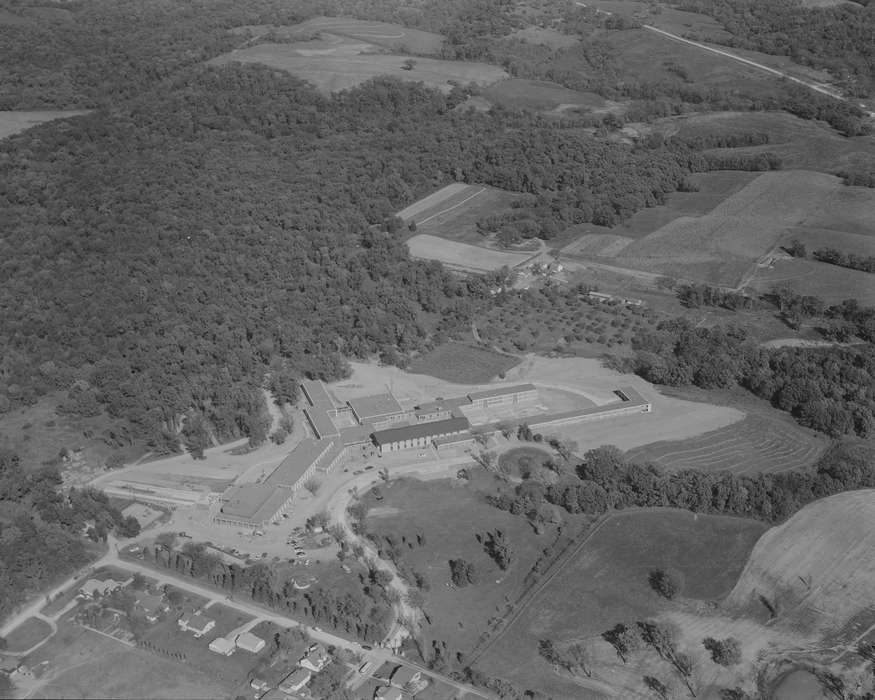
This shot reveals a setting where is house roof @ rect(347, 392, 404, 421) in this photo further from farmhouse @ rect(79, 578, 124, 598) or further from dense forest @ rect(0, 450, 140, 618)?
farmhouse @ rect(79, 578, 124, 598)

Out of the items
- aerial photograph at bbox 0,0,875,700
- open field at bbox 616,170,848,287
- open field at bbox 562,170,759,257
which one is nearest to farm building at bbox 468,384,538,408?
aerial photograph at bbox 0,0,875,700

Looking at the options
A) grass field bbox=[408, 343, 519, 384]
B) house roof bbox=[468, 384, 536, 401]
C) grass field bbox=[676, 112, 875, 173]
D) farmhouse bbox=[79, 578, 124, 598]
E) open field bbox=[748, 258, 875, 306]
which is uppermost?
grass field bbox=[676, 112, 875, 173]

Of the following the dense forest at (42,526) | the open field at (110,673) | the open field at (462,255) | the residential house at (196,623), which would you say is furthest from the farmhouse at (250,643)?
the open field at (462,255)

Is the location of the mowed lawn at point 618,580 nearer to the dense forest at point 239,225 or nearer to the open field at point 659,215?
the dense forest at point 239,225

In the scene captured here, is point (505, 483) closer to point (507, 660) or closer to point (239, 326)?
point (507, 660)

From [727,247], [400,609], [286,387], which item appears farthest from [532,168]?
[400,609]

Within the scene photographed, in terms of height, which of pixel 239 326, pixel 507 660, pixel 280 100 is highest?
pixel 280 100
